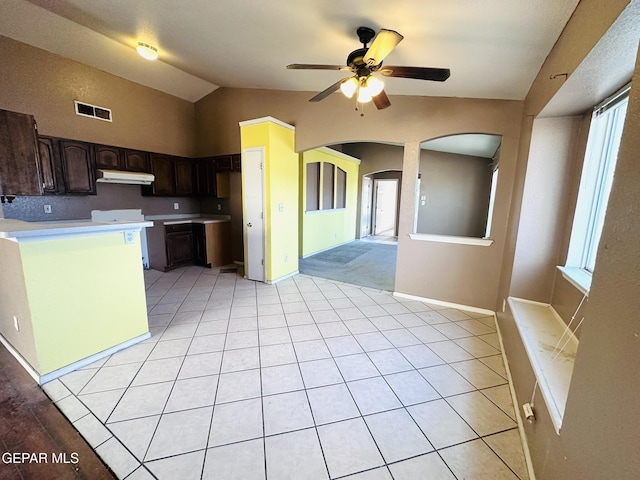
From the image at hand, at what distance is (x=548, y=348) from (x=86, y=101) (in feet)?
20.4

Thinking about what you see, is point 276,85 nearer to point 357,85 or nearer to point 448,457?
point 357,85

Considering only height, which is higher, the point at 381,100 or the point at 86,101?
the point at 86,101

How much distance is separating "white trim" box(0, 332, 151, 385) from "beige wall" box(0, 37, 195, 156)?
122 inches

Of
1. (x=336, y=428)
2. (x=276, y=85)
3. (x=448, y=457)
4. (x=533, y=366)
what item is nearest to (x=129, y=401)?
(x=336, y=428)

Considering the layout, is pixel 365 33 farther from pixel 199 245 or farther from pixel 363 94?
pixel 199 245

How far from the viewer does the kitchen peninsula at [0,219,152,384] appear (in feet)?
5.61

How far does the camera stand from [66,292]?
184cm

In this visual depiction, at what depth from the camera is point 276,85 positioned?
3.90 m

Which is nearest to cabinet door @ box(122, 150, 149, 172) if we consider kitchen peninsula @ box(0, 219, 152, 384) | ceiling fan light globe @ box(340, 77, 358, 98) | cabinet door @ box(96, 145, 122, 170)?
cabinet door @ box(96, 145, 122, 170)

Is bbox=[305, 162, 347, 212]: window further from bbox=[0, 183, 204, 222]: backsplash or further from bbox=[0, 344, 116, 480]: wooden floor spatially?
bbox=[0, 344, 116, 480]: wooden floor

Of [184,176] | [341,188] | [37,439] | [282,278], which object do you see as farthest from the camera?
[341,188]

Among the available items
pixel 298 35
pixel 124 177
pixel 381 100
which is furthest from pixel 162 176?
pixel 381 100

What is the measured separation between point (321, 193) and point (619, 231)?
5429mm

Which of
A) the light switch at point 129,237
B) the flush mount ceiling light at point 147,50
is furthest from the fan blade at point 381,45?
the flush mount ceiling light at point 147,50
